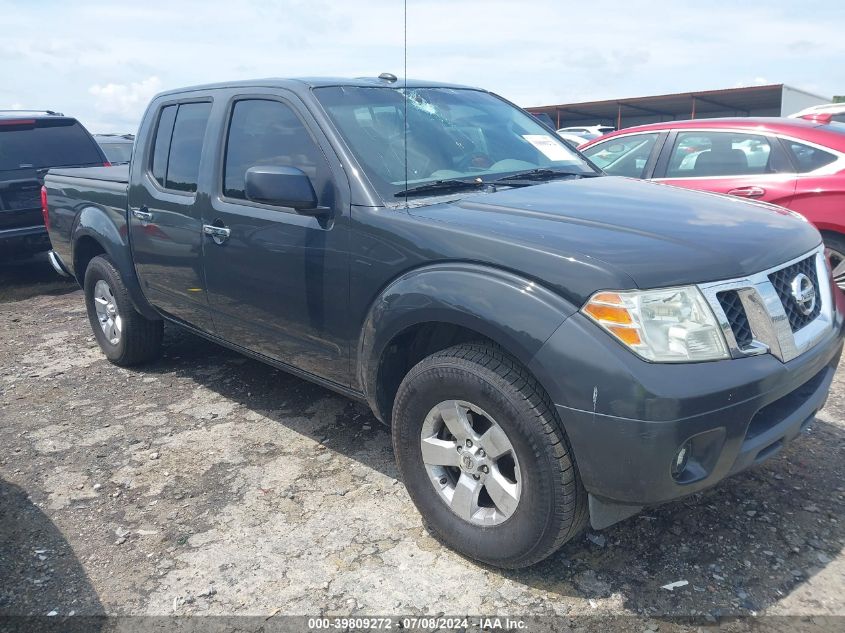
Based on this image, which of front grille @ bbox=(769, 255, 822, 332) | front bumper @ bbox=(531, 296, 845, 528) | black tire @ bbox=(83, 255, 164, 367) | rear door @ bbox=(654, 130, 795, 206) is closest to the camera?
front bumper @ bbox=(531, 296, 845, 528)

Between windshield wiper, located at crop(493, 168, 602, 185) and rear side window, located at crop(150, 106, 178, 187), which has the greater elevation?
rear side window, located at crop(150, 106, 178, 187)

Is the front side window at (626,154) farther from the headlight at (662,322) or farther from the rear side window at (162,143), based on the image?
the headlight at (662,322)

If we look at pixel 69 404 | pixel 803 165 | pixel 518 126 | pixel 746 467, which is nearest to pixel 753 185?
pixel 803 165

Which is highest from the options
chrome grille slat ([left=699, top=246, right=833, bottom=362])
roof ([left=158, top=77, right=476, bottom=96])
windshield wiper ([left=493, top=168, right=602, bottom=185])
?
roof ([left=158, top=77, right=476, bottom=96])

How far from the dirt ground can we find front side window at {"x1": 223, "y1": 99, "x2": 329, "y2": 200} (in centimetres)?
139

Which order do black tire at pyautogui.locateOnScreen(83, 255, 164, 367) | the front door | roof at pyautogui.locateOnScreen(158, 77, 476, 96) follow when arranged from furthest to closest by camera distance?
black tire at pyautogui.locateOnScreen(83, 255, 164, 367) → roof at pyautogui.locateOnScreen(158, 77, 476, 96) → the front door

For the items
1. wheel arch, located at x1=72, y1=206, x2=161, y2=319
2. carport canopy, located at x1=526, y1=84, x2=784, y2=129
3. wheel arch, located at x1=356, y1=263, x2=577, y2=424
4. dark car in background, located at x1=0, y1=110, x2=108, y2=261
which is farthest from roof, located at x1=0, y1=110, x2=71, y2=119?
carport canopy, located at x1=526, y1=84, x2=784, y2=129

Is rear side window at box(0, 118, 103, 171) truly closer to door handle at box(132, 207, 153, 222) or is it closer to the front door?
door handle at box(132, 207, 153, 222)

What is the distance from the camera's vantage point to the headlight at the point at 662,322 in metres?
2.14

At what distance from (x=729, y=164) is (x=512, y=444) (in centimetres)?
414

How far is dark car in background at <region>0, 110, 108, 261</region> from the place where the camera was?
283 inches

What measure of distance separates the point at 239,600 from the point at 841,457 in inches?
112

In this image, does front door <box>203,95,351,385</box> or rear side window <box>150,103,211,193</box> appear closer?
front door <box>203,95,351,385</box>

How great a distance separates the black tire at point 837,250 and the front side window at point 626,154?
4.95 feet
